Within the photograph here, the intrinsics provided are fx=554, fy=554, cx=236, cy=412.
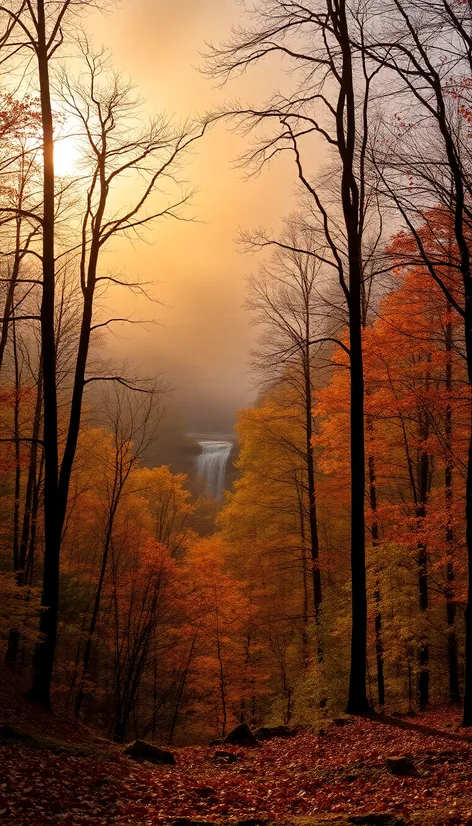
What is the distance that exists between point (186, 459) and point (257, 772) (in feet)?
272

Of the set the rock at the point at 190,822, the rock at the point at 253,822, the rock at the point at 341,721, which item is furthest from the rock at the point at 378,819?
the rock at the point at 341,721

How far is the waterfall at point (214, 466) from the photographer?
63.4m

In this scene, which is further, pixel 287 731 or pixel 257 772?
pixel 287 731

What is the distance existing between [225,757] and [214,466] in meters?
61.8

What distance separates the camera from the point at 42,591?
9.50 m

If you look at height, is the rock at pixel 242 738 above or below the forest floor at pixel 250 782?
below

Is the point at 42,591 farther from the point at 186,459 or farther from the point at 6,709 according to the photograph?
the point at 186,459

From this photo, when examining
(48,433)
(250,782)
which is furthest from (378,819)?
(48,433)

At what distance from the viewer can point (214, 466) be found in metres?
70.1

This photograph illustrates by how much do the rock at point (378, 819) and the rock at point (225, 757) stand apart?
4.61 meters

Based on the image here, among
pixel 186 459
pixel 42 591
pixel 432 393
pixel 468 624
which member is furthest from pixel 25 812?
pixel 186 459

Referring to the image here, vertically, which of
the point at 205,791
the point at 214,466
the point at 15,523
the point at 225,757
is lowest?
the point at 225,757

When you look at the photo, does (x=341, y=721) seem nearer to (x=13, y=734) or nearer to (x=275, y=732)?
(x=275, y=732)

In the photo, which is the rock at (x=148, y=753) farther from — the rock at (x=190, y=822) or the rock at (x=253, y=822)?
the rock at (x=253, y=822)
